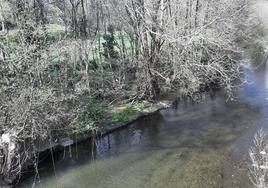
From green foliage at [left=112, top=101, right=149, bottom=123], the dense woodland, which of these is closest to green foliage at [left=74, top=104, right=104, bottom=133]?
the dense woodland

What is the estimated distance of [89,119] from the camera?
1720 cm

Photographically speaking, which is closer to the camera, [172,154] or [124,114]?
[172,154]

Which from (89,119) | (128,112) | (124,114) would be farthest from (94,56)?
(89,119)

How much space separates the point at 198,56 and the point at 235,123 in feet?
19.4

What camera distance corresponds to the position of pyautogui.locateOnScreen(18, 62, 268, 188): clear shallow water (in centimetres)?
1291

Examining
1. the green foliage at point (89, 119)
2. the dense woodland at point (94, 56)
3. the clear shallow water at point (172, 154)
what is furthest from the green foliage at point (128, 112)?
the green foliage at point (89, 119)

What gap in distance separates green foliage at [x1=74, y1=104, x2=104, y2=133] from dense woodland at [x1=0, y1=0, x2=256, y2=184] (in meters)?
0.35

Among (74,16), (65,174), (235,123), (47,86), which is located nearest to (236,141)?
(235,123)

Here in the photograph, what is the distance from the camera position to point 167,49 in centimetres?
2141

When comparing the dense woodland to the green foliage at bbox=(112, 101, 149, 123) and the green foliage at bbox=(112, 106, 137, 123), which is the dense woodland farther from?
the green foliage at bbox=(112, 106, 137, 123)

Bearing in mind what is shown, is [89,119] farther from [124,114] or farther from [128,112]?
[128,112]

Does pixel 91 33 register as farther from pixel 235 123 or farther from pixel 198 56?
pixel 235 123

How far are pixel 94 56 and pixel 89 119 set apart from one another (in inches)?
418

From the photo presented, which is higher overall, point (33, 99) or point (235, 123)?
point (33, 99)
